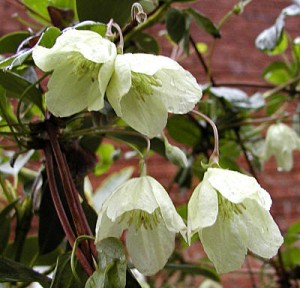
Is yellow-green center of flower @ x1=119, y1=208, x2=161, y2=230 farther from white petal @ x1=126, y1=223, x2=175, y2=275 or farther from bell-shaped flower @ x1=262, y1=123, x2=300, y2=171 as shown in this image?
bell-shaped flower @ x1=262, y1=123, x2=300, y2=171

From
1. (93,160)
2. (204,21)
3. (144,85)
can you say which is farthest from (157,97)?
(204,21)

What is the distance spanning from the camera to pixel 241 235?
18.1 inches

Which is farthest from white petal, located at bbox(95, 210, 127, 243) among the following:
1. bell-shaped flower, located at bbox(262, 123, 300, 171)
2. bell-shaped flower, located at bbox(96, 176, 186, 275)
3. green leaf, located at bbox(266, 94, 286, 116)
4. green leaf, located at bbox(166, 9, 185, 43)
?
green leaf, located at bbox(266, 94, 286, 116)

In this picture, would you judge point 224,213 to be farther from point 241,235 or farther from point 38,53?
point 38,53

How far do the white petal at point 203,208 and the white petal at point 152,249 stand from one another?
0.05 m

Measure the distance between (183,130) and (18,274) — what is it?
0.47 m

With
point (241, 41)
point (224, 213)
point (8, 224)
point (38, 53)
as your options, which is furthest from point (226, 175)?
point (241, 41)

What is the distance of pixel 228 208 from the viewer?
1.52ft

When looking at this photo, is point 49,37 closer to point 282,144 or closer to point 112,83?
point 112,83

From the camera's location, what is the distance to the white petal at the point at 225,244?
1.48 feet

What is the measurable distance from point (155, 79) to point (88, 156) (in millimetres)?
223

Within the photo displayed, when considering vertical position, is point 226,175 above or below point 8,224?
above

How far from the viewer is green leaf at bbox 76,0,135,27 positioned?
0.55 metres

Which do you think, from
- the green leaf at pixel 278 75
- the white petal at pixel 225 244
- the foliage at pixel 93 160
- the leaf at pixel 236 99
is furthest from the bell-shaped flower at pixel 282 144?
the white petal at pixel 225 244
